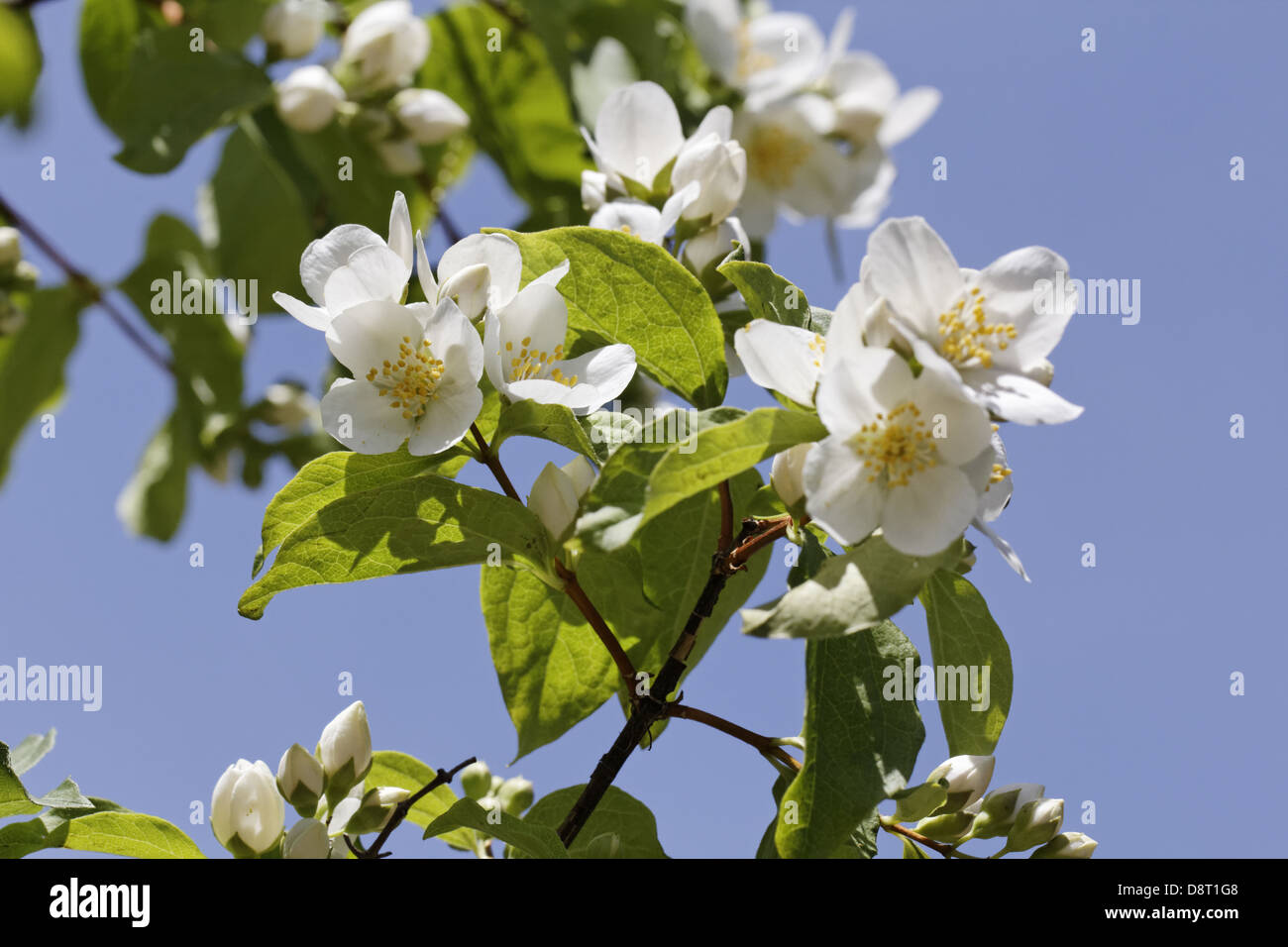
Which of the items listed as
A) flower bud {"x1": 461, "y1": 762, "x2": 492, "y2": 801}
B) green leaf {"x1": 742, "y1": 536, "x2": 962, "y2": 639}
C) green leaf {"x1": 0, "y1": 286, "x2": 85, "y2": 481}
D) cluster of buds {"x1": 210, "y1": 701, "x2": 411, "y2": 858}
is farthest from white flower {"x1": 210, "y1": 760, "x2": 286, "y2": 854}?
green leaf {"x1": 0, "y1": 286, "x2": 85, "y2": 481}

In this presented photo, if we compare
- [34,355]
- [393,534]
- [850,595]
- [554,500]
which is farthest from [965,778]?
[34,355]

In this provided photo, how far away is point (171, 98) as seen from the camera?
1.83 metres

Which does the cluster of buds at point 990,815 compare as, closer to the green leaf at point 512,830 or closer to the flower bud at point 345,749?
the green leaf at point 512,830

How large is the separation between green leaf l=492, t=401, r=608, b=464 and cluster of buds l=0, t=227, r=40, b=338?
5.71 feet

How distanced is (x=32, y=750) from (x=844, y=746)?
88cm

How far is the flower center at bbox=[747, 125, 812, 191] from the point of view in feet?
6.75

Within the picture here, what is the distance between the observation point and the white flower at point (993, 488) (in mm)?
778

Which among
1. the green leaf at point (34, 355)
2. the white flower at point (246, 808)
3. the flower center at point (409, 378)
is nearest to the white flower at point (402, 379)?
the flower center at point (409, 378)

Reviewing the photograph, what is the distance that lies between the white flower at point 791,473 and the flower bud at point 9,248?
1943mm

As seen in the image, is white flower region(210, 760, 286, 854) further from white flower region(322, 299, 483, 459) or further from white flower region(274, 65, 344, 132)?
white flower region(274, 65, 344, 132)
